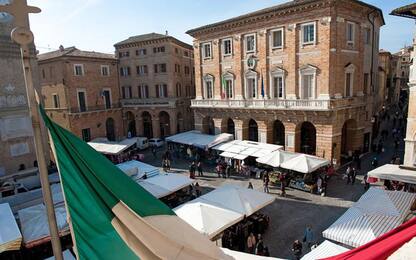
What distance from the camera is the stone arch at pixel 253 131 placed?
93.7 ft

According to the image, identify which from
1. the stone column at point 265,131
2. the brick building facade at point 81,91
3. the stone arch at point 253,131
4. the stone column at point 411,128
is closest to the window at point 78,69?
the brick building facade at point 81,91

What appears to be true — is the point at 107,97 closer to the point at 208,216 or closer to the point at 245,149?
the point at 245,149

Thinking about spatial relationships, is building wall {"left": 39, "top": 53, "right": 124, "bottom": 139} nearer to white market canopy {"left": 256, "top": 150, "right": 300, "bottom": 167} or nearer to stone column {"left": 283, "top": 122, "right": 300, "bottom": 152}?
white market canopy {"left": 256, "top": 150, "right": 300, "bottom": 167}

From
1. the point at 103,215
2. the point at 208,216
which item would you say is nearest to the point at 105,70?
the point at 208,216

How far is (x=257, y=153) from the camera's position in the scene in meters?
23.1

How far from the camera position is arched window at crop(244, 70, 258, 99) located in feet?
88.7

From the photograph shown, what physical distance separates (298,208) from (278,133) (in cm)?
1189

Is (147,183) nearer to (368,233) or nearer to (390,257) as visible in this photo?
(368,233)

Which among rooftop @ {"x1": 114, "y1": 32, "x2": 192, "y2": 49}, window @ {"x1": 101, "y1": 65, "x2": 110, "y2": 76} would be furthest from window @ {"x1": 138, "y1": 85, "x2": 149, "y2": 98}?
rooftop @ {"x1": 114, "y1": 32, "x2": 192, "y2": 49}

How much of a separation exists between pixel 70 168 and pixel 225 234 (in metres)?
10.7

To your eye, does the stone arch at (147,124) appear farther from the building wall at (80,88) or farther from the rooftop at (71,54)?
the rooftop at (71,54)

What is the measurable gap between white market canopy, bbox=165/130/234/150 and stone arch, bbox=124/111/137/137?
11589 millimetres

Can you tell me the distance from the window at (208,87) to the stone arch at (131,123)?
13513mm

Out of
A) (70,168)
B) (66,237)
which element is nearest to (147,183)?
(66,237)
